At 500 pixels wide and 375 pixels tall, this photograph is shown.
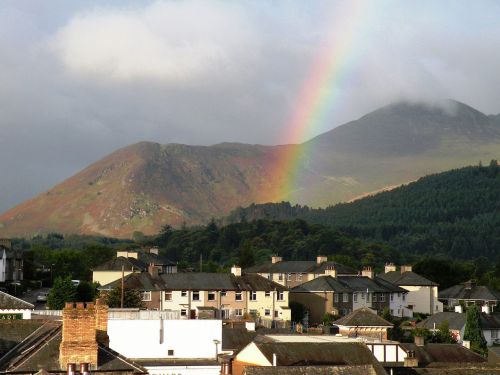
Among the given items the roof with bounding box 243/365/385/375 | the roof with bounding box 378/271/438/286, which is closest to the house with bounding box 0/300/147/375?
the roof with bounding box 243/365/385/375

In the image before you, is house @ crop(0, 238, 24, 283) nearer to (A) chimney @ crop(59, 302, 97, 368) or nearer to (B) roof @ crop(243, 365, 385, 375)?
(B) roof @ crop(243, 365, 385, 375)

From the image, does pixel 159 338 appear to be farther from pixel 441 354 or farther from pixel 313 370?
pixel 441 354

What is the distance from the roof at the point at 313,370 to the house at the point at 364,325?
2865 centimetres

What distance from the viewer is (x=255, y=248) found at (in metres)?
193

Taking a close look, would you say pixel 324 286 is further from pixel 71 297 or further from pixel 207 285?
pixel 71 297

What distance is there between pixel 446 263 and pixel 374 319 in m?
77.9

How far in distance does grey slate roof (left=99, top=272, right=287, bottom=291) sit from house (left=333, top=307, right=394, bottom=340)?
76.5ft

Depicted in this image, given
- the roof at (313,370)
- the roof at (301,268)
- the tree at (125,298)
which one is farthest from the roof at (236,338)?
the roof at (301,268)

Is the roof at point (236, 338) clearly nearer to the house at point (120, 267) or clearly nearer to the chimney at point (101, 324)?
the chimney at point (101, 324)

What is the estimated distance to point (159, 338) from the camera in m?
57.8

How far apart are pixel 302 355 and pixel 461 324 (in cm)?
5114

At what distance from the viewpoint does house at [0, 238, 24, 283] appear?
359 ft

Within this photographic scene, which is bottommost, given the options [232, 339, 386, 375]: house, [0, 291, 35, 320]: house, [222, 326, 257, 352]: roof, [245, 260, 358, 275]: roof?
[232, 339, 386, 375]: house

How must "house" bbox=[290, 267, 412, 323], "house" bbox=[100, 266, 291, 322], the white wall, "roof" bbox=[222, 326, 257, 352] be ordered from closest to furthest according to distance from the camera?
1. the white wall
2. "roof" bbox=[222, 326, 257, 352]
3. "house" bbox=[100, 266, 291, 322]
4. "house" bbox=[290, 267, 412, 323]
